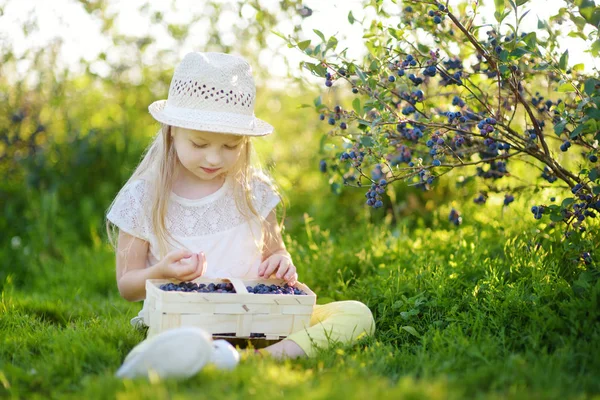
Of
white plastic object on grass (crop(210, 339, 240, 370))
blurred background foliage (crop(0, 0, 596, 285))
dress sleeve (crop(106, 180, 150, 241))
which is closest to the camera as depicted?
white plastic object on grass (crop(210, 339, 240, 370))

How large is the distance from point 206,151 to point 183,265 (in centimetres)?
51

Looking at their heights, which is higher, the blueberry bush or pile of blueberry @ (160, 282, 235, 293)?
the blueberry bush

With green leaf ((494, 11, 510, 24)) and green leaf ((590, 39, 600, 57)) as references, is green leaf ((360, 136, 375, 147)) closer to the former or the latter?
green leaf ((494, 11, 510, 24))

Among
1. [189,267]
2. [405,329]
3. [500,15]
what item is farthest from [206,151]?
[500,15]

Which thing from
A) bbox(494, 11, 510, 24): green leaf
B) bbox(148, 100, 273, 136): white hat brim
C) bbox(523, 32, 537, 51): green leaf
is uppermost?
bbox(494, 11, 510, 24): green leaf

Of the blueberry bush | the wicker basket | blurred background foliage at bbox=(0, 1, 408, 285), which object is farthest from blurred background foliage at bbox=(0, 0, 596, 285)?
the wicker basket

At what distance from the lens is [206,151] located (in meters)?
2.90

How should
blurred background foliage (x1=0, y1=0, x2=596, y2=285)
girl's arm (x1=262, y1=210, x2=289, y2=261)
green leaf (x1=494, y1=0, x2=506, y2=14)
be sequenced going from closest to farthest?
green leaf (x1=494, y1=0, x2=506, y2=14) < girl's arm (x1=262, y1=210, x2=289, y2=261) < blurred background foliage (x1=0, y1=0, x2=596, y2=285)

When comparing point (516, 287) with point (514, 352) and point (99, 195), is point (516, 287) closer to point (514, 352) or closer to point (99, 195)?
point (514, 352)

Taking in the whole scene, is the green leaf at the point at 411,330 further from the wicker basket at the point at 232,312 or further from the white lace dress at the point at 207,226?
the white lace dress at the point at 207,226

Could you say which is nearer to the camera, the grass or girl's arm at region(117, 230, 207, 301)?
the grass

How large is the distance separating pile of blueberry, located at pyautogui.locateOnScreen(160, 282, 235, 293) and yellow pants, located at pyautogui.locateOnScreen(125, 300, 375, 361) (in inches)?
8.4

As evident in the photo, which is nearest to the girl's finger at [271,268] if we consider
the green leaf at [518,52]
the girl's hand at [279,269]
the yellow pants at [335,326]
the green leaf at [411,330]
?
the girl's hand at [279,269]

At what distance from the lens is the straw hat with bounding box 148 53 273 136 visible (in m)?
2.83
